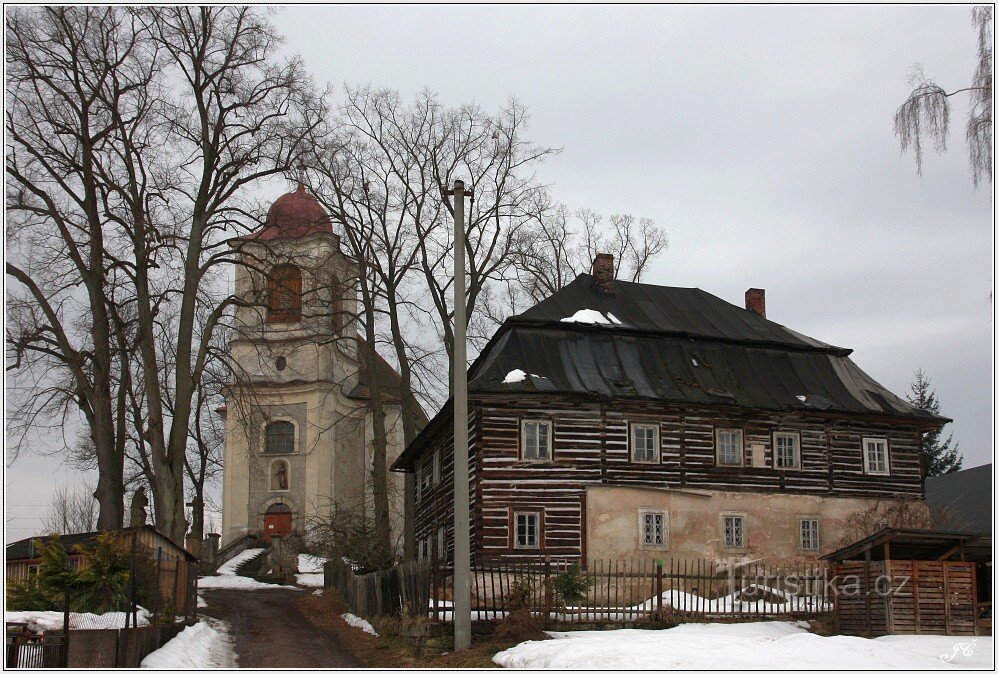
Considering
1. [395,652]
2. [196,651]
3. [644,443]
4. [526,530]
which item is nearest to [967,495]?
[644,443]

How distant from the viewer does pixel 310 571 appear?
42812 mm

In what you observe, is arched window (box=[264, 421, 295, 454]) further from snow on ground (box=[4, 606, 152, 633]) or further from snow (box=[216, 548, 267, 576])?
snow on ground (box=[4, 606, 152, 633])

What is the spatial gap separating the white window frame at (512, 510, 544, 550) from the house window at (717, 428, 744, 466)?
216 inches

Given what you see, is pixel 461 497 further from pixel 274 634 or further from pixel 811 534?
pixel 811 534

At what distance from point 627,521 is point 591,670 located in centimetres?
1289

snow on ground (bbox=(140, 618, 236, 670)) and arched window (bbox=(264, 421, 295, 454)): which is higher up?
arched window (bbox=(264, 421, 295, 454))

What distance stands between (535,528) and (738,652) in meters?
11.9

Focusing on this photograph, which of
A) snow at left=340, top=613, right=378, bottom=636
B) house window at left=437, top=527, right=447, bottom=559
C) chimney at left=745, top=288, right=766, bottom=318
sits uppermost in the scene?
chimney at left=745, top=288, right=766, bottom=318

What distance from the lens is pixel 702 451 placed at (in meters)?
29.8

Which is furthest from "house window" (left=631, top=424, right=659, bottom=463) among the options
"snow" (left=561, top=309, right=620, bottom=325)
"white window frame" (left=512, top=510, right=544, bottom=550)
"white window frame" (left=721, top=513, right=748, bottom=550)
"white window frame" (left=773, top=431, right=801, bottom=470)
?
"white window frame" (left=773, top=431, right=801, bottom=470)

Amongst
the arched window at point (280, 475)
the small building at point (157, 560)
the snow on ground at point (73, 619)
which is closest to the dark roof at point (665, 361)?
the small building at point (157, 560)

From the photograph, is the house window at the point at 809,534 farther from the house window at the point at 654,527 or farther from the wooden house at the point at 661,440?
the house window at the point at 654,527

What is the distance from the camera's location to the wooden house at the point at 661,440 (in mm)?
28109

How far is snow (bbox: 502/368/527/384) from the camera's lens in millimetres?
28312
